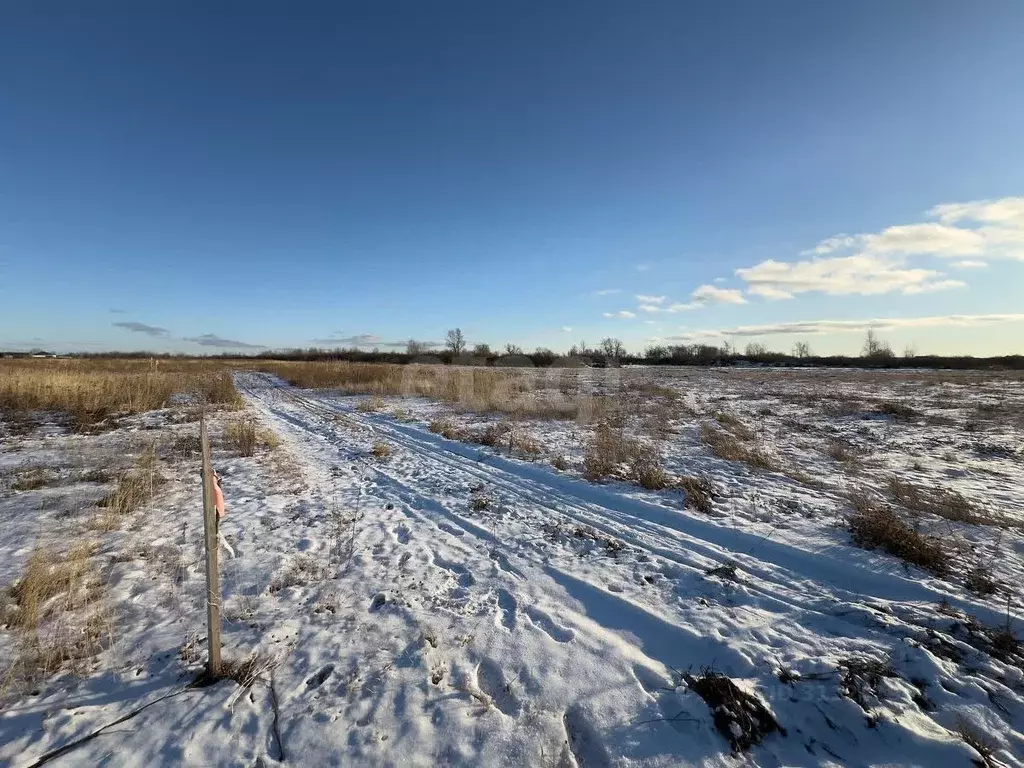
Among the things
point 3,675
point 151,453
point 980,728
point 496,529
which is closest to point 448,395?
point 151,453

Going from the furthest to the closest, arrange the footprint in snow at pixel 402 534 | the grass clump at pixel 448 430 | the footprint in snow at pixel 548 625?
the grass clump at pixel 448 430 → the footprint in snow at pixel 402 534 → the footprint in snow at pixel 548 625

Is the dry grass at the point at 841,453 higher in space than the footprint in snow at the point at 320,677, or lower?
higher

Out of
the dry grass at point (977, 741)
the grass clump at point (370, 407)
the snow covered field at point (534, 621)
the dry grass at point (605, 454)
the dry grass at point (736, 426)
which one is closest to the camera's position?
the dry grass at point (977, 741)

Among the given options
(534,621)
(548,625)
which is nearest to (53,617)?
(534,621)

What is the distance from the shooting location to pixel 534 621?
3.72 metres

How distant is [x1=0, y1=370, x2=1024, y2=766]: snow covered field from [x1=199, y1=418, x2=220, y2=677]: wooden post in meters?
0.23

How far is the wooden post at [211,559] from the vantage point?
248cm

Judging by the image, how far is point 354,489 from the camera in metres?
7.23

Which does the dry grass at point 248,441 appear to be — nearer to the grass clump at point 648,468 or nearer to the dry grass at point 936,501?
the grass clump at point 648,468

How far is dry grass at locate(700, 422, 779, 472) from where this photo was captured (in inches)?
344

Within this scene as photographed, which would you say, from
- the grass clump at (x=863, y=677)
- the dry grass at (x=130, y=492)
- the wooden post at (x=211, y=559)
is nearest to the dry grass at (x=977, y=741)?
the grass clump at (x=863, y=677)

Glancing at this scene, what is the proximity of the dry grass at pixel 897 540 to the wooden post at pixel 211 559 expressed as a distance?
678 cm

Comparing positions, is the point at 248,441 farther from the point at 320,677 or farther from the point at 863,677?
the point at 863,677

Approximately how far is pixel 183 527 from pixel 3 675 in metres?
2.68
